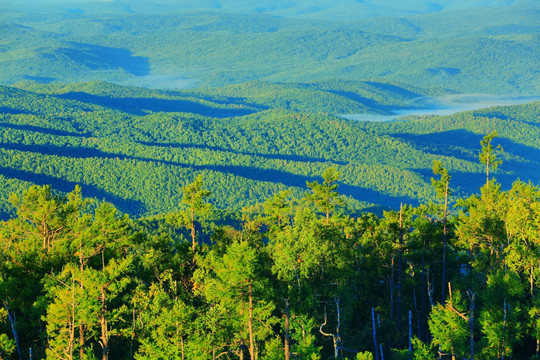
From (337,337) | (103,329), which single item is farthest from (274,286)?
(103,329)

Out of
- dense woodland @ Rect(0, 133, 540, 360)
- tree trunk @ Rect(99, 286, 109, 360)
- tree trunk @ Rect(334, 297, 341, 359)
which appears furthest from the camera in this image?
tree trunk @ Rect(334, 297, 341, 359)

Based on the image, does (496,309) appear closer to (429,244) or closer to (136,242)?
(429,244)

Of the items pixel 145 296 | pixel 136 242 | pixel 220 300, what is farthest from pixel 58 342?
pixel 136 242

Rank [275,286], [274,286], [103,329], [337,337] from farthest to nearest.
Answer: [337,337]
[274,286]
[275,286]
[103,329]

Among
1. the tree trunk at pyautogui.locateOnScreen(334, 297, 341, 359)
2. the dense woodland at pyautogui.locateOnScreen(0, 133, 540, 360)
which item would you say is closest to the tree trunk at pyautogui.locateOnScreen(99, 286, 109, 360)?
the dense woodland at pyautogui.locateOnScreen(0, 133, 540, 360)

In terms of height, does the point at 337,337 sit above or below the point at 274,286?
below

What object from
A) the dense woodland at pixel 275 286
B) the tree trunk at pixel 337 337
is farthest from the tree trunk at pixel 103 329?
the tree trunk at pixel 337 337

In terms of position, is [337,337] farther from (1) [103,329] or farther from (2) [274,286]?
(1) [103,329]

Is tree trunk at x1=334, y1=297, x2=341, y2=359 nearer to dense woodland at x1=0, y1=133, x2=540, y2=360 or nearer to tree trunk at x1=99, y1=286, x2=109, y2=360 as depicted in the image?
dense woodland at x1=0, y1=133, x2=540, y2=360

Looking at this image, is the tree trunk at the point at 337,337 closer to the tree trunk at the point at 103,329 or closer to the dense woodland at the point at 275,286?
the dense woodland at the point at 275,286
